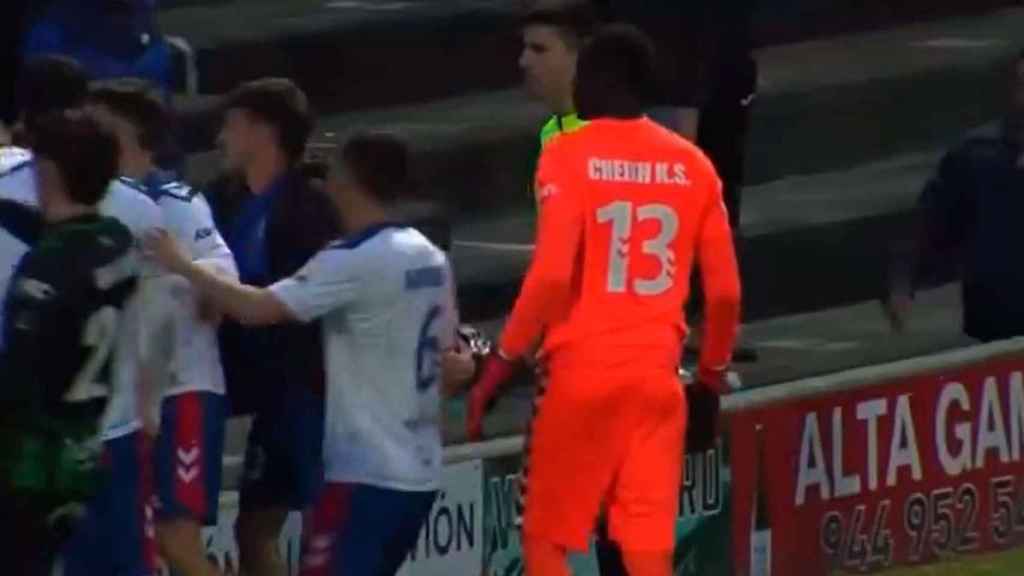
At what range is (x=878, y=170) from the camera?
1669 cm

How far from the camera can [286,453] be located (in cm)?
903

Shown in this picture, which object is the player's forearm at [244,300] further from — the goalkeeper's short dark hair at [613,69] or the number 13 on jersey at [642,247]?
the goalkeeper's short dark hair at [613,69]

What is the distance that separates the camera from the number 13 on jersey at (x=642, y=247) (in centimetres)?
852

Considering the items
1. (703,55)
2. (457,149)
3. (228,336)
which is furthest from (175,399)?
(457,149)

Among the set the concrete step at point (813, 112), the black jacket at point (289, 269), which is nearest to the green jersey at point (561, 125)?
the black jacket at point (289, 269)

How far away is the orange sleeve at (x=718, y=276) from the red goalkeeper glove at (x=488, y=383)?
1.92ft

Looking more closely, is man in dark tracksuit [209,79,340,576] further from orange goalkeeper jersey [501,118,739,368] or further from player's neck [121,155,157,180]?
orange goalkeeper jersey [501,118,739,368]

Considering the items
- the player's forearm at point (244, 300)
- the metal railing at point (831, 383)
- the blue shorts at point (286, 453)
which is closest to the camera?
the player's forearm at point (244, 300)

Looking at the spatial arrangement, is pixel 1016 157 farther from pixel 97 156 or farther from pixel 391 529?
pixel 97 156

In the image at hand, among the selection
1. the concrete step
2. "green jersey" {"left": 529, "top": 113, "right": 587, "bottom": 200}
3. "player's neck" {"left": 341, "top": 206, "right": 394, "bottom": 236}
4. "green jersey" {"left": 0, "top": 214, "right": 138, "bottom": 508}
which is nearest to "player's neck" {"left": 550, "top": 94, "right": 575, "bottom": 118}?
"green jersey" {"left": 529, "top": 113, "right": 587, "bottom": 200}

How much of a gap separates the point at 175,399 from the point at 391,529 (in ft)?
2.79

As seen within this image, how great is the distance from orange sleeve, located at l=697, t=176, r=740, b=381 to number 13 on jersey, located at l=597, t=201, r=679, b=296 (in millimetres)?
107

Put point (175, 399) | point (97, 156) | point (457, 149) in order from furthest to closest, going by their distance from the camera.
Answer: point (457, 149)
point (175, 399)
point (97, 156)

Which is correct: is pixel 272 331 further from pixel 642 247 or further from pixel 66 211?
pixel 66 211
